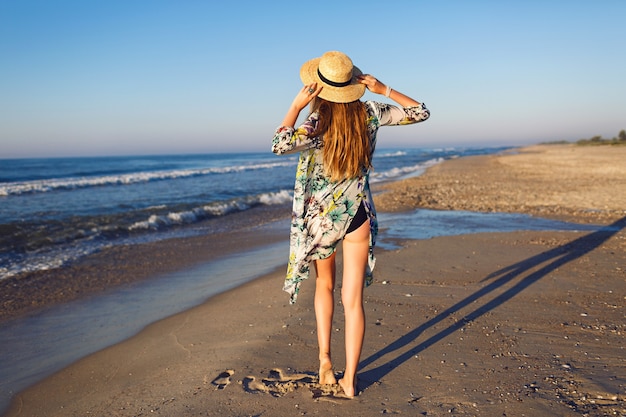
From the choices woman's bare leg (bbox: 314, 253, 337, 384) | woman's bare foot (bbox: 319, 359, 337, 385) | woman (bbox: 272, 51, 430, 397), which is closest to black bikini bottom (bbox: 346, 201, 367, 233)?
woman (bbox: 272, 51, 430, 397)

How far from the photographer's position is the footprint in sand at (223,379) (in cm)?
Answer: 322

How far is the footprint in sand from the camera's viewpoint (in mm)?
3223

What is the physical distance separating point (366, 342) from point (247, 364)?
1.00 meters

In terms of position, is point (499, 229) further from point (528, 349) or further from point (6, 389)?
point (6, 389)

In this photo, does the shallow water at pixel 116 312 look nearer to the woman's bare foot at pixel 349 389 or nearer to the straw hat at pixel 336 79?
the woman's bare foot at pixel 349 389

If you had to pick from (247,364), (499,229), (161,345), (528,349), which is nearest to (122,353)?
(161,345)

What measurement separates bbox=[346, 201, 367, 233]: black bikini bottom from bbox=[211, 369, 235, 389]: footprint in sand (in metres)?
1.36

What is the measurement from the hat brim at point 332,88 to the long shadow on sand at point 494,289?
1.85 metres

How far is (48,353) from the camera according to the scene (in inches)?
168

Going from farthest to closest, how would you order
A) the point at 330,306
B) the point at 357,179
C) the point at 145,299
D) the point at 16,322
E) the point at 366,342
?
the point at 145,299, the point at 16,322, the point at 366,342, the point at 330,306, the point at 357,179

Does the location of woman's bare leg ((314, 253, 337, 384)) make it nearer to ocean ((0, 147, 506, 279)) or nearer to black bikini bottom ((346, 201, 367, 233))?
black bikini bottom ((346, 201, 367, 233))

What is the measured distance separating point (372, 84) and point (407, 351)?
81.0 inches

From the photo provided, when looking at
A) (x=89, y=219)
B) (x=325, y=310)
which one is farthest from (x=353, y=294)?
(x=89, y=219)

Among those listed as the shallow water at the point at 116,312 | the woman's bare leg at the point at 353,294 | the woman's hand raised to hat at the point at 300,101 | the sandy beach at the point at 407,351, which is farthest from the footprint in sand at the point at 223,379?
the woman's hand raised to hat at the point at 300,101
